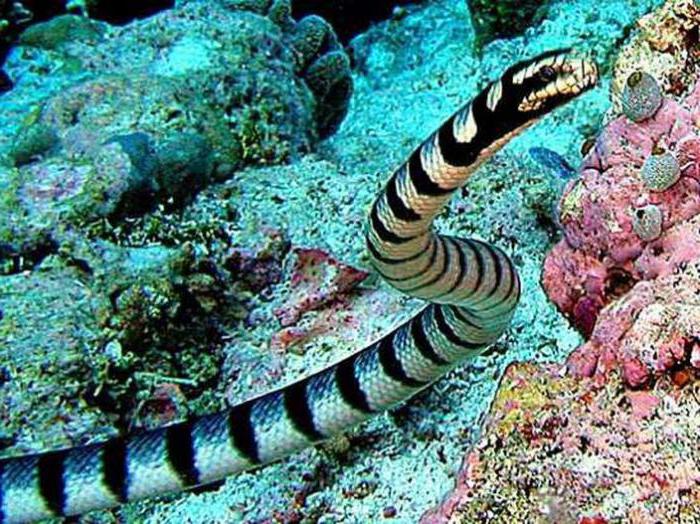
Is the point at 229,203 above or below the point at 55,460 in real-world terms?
above

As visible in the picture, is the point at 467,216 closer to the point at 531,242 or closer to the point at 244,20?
the point at 531,242

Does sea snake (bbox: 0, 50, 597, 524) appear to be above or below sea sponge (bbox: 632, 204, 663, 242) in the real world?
below

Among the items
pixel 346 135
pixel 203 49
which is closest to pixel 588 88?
pixel 203 49

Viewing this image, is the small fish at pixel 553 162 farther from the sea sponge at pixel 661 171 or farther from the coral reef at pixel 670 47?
the sea sponge at pixel 661 171

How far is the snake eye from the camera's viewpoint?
A: 1.94 metres

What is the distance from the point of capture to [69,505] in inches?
138

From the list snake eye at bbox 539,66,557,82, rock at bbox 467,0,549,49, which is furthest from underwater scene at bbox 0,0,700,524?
rock at bbox 467,0,549,49

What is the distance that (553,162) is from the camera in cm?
499

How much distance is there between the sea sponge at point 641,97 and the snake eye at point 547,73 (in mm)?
552

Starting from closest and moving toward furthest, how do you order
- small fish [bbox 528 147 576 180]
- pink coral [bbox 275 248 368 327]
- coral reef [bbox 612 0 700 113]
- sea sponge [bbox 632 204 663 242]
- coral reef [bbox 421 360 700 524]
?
coral reef [bbox 421 360 700 524] < sea sponge [bbox 632 204 663 242] < coral reef [bbox 612 0 700 113] < pink coral [bbox 275 248 368 327] < small fish [bbox 528 147 576 180]

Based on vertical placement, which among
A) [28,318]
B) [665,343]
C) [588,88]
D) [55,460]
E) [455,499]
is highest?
[588,88]

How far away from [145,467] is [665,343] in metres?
2.46

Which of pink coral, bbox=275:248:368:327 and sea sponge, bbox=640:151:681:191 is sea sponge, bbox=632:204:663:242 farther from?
pink coral, bbox=275:248:368:327

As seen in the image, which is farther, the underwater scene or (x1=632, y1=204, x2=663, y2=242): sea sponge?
(x1=632, y1=204, x2=663, y2=242): sea sponge
